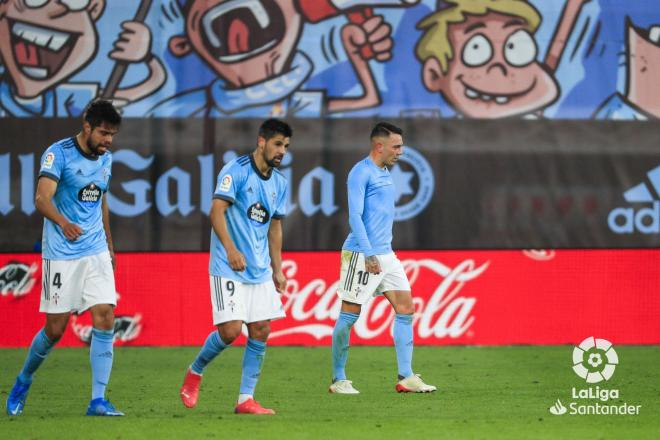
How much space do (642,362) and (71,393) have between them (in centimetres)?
543

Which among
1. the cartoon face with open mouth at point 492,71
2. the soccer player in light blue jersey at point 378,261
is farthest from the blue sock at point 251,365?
the cartoon face with open mouth at point 492,71

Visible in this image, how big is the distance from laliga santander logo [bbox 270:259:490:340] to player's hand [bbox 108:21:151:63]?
107 inches

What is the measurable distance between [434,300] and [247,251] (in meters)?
5.65

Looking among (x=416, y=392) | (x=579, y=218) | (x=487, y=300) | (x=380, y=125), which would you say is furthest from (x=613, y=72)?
(x=416, y=392)

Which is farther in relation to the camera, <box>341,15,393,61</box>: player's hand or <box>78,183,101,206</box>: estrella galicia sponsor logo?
<box>341,15,393,61</box>: player's hand

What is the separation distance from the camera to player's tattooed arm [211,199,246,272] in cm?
765

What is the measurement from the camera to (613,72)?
13.4 m

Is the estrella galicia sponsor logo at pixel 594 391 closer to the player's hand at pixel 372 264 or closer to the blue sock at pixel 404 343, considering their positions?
the blue sock at pixel 404 343

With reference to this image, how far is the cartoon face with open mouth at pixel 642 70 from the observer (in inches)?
530

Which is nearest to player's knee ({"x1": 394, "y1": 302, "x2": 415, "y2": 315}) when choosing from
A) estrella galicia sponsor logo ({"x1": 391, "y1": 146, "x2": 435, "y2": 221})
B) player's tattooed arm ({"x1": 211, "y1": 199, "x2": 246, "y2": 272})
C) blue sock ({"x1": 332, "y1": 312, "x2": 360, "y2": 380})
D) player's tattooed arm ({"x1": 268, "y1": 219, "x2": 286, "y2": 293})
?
blue sock ({"x1": 332, "y1": 312, "x2": 360, "y2": 380})

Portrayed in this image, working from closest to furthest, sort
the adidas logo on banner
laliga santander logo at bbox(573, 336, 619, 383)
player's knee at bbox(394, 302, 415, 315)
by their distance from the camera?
player's knee at bbox(394, 302, 415, 315)
laliga santander logo at bbox(573, 336, 619, 383)
the adidas logo on banner

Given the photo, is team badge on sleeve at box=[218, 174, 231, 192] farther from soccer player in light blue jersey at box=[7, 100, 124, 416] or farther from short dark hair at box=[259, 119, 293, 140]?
soccer player in light blue jersey at box=[7, 100, 124, 416]

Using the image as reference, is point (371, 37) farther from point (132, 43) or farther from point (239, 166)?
point (239, 166)

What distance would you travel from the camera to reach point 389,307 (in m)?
13.2
